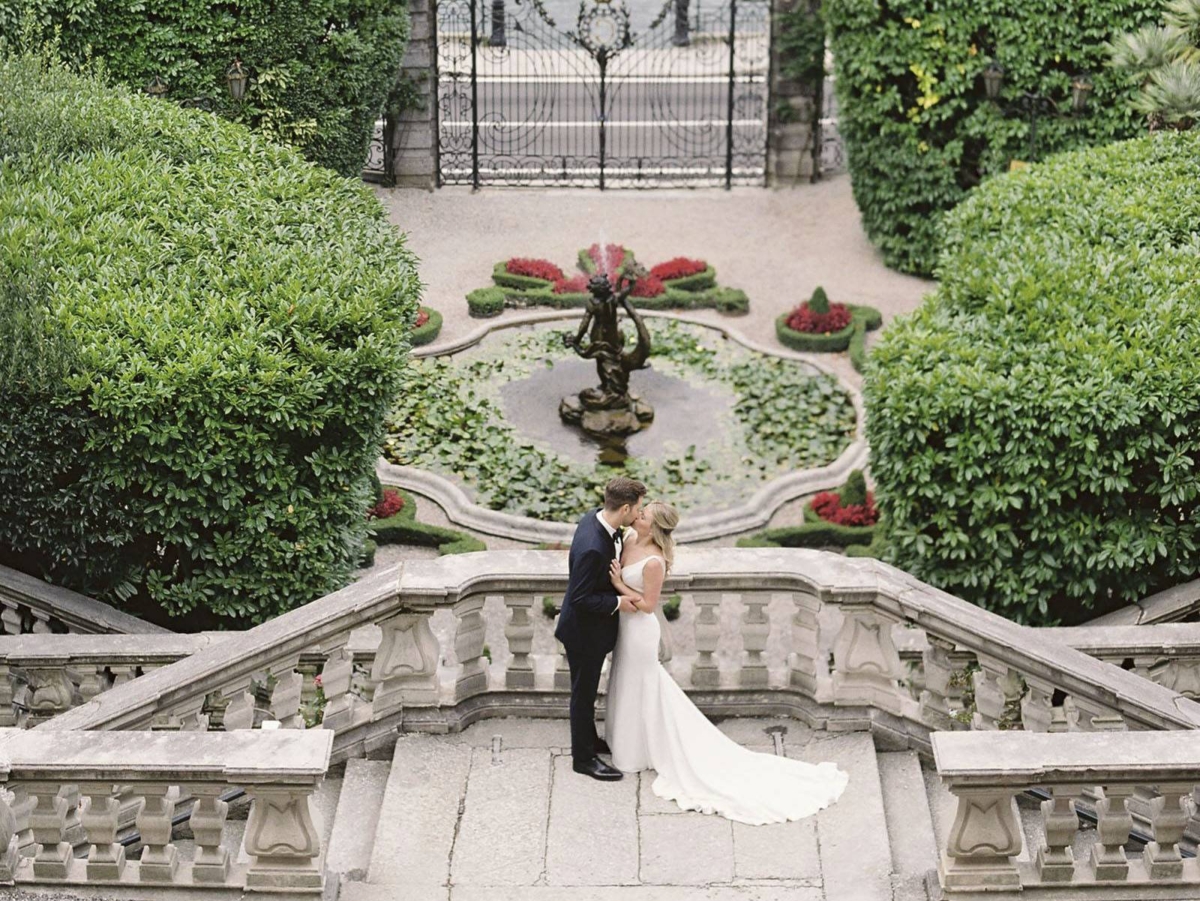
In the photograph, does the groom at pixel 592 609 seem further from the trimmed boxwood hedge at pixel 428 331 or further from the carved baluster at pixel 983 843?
the trimmed boxwood hedge at pixel 428 331

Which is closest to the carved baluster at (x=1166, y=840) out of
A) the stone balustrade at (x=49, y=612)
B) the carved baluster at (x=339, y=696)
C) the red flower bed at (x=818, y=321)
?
the carved baluster at (x=339, y=696)

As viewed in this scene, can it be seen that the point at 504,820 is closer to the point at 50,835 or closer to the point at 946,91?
the point at 50,835

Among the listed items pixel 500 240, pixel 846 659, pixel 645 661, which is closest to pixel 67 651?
pixel 645 661

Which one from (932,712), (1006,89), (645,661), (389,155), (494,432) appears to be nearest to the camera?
(645,661)

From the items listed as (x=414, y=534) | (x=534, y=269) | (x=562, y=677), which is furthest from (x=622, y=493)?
(x=534, y=269)

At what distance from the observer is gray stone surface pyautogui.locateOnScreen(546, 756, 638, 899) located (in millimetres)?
8687

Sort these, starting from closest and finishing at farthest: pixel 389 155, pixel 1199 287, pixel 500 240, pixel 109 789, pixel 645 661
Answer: pixel 109 789 < pixel 645 661 < pixel 1199 287 < pixel 500 240 < pixel 389 155

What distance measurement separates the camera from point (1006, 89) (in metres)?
23.7

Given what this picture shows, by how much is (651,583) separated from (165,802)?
262 centimetres

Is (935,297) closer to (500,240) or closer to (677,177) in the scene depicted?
(500,240)

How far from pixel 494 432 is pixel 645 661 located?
400 inches

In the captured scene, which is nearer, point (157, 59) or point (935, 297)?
point (935, 297)

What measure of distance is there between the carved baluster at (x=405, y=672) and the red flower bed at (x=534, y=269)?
13928 millimetres

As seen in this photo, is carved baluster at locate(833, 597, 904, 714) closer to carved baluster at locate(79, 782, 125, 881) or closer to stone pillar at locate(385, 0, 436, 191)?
carved baluster at locate(79, 782, 125, 881)
